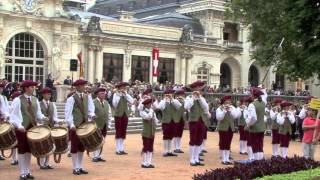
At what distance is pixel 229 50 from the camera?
55.4 m

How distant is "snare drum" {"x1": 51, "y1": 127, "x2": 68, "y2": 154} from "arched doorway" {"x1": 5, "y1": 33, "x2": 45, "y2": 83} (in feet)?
87.6

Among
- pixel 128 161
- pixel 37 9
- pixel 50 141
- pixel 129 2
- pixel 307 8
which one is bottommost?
pixel 128 161

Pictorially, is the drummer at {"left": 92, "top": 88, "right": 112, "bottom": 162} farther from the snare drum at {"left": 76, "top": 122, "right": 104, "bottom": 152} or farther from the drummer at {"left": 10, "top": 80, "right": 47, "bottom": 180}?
the drummer at {"left": 10, "top": 80, "right": 47, "bottom": 180}

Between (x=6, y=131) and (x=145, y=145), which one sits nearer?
(x=6, y=131)

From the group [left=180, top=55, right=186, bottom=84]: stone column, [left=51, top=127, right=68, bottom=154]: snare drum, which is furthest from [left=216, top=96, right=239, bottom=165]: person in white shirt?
[left=180, top=55, right=186, bottom=84]: stone column

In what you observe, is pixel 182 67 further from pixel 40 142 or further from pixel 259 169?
pixel 259 169

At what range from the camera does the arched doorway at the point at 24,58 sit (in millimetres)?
38969

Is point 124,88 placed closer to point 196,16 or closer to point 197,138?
point 197,138

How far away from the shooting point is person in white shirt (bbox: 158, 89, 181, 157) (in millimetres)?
18188

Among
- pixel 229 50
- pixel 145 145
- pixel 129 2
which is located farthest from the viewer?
pixel 129 2

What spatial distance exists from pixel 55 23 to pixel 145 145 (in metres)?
26.3

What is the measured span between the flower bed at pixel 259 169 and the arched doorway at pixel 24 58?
29.9m

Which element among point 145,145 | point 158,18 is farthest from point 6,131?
point 158,18

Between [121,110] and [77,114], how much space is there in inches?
189
